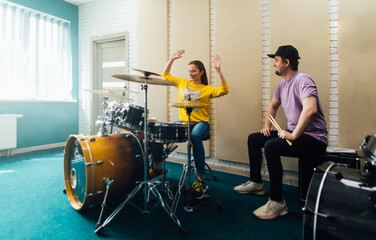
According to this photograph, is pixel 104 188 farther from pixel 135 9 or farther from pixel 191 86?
pixel 135 9

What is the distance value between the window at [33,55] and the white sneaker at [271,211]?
4.40 m

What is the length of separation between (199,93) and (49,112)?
3532mm

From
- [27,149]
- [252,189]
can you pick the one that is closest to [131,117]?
[252,189]

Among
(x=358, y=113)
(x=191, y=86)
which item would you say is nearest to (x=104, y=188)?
(x=191, y=86)

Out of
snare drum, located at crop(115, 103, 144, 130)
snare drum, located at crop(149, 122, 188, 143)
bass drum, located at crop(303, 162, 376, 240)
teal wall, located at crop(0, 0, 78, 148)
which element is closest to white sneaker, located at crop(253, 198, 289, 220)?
bass drum, located at crop(303, 162, 376, 240)

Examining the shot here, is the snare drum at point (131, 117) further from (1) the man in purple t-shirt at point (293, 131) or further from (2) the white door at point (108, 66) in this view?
(2) the white door at point (108, 66)

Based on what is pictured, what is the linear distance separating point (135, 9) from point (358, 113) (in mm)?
3935

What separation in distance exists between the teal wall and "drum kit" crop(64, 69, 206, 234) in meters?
2.81

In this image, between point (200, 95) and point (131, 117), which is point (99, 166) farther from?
point (200, 95)

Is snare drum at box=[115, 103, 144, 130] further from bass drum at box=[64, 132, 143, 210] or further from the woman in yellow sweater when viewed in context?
the woman in yellow sweater

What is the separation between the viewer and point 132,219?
72.7 inches

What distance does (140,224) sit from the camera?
1771 millimetres

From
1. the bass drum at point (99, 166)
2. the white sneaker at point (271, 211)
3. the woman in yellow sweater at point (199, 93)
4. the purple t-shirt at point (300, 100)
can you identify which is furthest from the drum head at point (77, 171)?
the purple t-shirt at point (300, 100)

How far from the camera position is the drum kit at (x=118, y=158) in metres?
1.78
